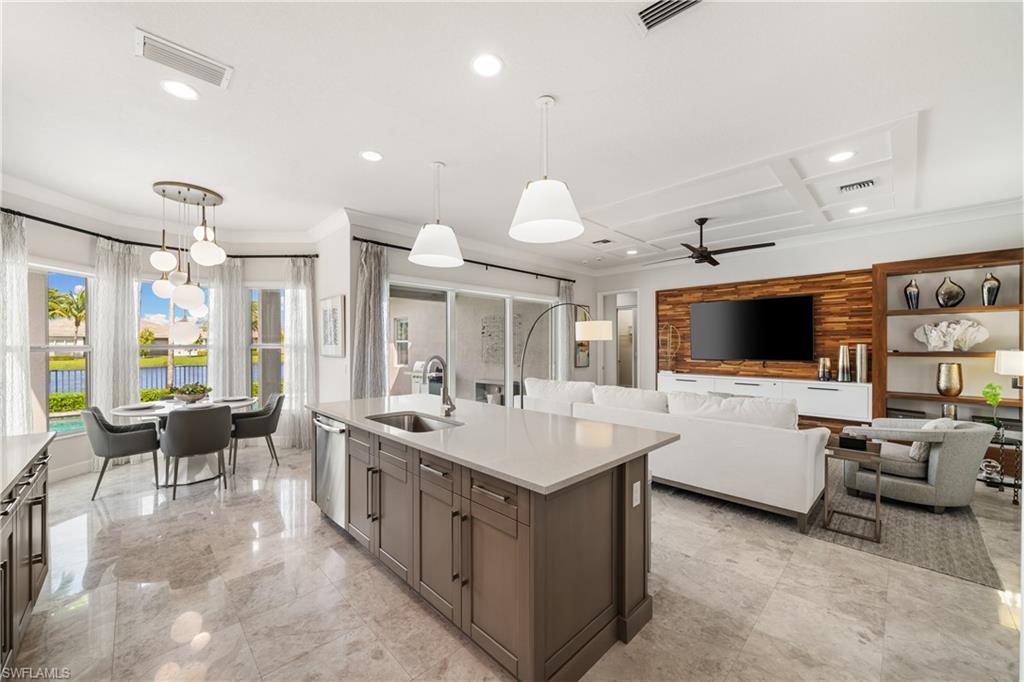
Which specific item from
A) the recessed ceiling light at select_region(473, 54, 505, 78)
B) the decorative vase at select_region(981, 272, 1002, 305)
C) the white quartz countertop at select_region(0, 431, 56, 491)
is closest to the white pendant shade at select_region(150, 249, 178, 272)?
the white quartz countertop at select_region(0, 431, 56, 491)

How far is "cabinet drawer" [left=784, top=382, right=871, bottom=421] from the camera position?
17.0 feet

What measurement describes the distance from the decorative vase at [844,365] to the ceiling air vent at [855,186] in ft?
7.81

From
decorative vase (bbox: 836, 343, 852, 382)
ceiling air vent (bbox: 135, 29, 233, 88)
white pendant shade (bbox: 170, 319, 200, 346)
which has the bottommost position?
decorative vase (bbox: 836, 343, 852, 382)

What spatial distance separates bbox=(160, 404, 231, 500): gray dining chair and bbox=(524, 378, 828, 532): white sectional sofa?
3.54 metres

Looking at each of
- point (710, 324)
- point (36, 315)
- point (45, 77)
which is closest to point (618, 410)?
point (710, 324)

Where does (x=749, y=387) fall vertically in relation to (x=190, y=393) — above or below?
below

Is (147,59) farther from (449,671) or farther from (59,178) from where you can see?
(449,671)

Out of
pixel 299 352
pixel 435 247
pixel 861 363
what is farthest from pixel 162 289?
pixel 861 363

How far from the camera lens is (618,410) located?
12.8 feet

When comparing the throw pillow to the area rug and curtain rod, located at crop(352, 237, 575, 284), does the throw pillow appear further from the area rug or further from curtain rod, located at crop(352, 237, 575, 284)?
curtain rod, located at crop(352, 237, 575, 284)

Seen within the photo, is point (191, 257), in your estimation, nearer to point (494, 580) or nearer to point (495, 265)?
point (495, 265)

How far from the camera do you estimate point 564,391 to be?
14.8ft

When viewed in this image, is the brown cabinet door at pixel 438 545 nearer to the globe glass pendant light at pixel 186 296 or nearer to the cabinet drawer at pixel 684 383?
the globe glass pendant light at pixel 186 296

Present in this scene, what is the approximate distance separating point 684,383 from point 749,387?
959 millimetres
